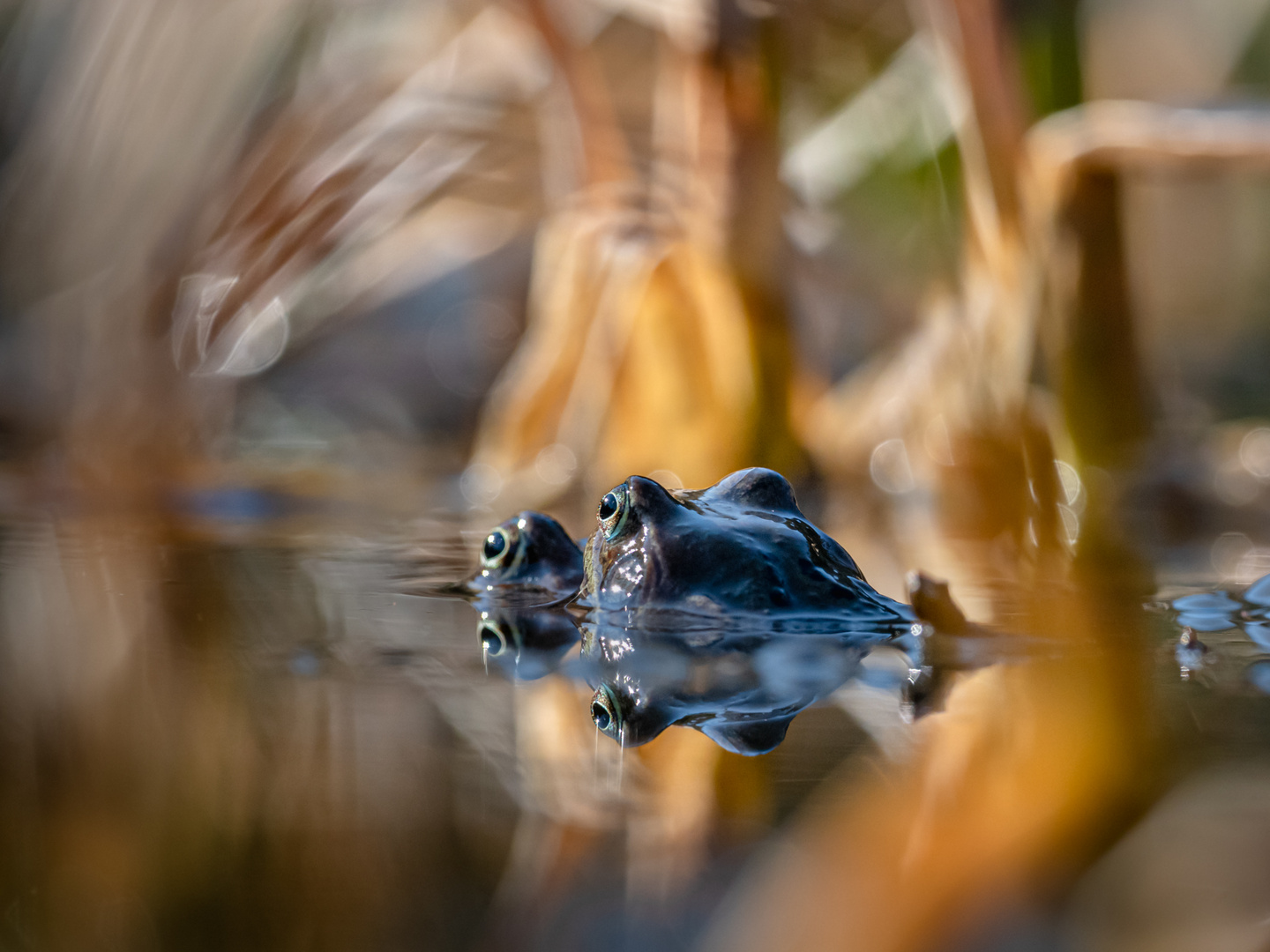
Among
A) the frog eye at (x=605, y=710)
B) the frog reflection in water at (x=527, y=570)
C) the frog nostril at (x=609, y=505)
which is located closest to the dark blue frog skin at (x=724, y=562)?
the frog nostril at (x=609, y=505)

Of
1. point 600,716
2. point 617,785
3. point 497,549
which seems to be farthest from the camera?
A: point 497,549

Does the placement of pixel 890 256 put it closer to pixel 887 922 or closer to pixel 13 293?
pixel 13 293

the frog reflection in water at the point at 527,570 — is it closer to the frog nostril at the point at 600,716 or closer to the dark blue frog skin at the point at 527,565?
the dark blue frog skin at the point at 527,565

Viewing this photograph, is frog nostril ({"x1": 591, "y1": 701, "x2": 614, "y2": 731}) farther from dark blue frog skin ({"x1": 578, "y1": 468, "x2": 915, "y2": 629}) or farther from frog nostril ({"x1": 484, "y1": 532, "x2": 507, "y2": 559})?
frog nostril ({"x1": 484, "y1": 532, "x2": 507, "y2": 559})

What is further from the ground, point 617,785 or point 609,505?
point 609,505

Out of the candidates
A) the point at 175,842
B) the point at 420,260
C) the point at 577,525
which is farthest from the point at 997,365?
the point at 420,260

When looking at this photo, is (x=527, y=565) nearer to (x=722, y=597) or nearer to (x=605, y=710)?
(x=722, y=597)

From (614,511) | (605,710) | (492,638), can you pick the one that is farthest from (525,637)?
(605,710)
